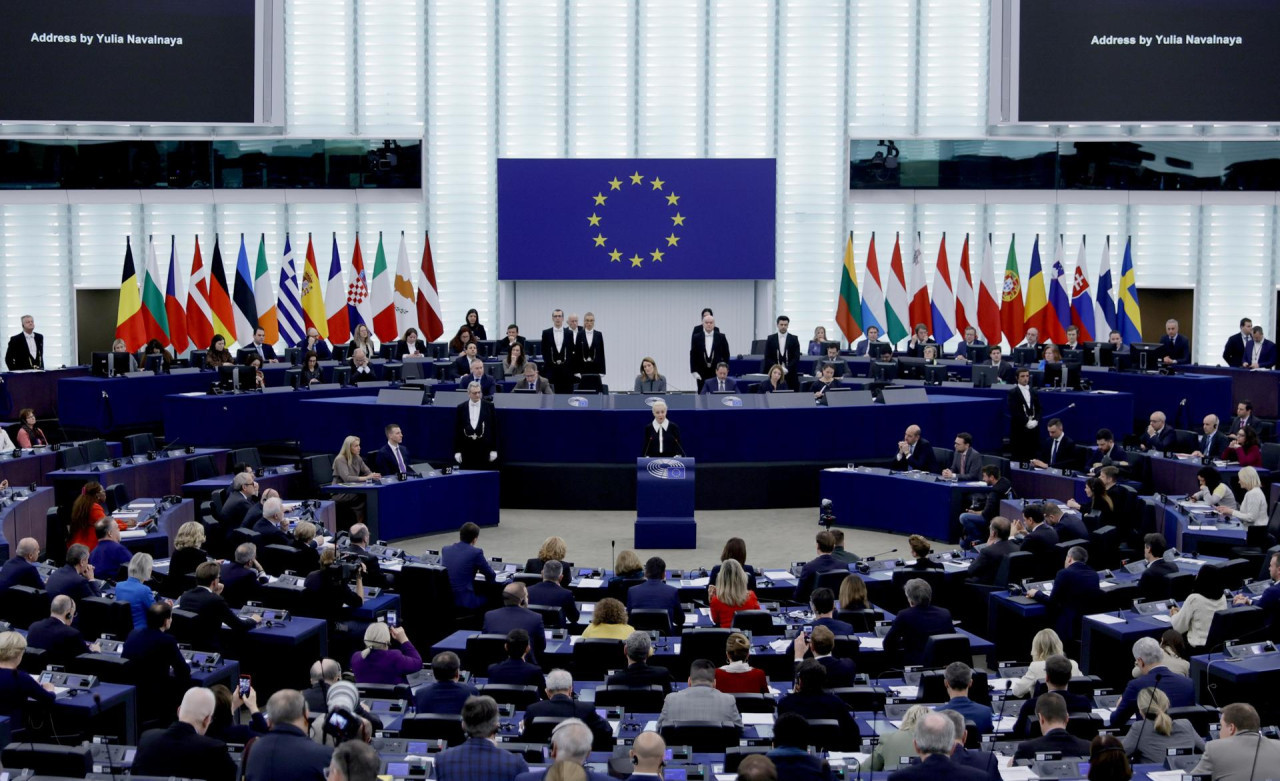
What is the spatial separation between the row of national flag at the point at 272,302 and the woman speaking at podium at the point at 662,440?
428 inches

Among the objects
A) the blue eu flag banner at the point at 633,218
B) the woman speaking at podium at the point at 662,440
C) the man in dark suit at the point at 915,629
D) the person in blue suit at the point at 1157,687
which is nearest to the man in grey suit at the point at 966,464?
the woman speaking at podium at the point at 662,440

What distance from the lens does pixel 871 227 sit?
1249 inches

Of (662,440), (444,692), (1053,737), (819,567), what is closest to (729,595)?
(819,567)

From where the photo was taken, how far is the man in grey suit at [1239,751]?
7.97 m

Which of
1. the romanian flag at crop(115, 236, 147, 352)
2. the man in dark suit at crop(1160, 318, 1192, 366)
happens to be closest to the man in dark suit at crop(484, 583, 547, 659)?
the romanian flag at crop(115, 236, 147, 352)

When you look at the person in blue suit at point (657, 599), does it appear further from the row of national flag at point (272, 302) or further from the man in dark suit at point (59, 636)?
the row of national flag at point (272, 302)

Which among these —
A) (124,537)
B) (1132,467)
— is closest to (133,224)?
(124,537)

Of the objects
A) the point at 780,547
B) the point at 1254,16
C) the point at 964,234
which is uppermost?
the point at 1254,16

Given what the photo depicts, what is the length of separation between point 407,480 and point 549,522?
234 cm

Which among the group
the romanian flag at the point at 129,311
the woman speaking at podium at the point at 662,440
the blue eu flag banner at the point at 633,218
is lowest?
the woman speaking at podium at the point at 662,440

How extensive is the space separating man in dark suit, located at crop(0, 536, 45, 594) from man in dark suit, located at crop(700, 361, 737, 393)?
11.7 m

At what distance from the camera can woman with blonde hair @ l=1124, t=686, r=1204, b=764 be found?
346 inches

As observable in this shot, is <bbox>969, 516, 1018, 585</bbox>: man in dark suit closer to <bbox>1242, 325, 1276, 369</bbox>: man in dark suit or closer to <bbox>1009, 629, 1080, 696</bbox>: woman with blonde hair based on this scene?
<bbox>1009, 629, 1080, 696</bbox>: woman with blonde hair

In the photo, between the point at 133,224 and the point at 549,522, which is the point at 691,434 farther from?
the point at 133,224
